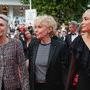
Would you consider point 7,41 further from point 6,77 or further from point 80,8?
point 80,8

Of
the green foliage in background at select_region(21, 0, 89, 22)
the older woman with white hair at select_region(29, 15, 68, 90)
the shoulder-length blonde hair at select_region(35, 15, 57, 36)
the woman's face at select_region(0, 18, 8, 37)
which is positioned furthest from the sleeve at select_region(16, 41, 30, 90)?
the green foliage in background at select_region(21, 0, 89, 22)

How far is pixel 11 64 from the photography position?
19.8ft

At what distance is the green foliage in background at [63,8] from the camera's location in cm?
3123

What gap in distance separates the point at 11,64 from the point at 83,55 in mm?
972

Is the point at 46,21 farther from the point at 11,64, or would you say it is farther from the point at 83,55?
the point at 11,64

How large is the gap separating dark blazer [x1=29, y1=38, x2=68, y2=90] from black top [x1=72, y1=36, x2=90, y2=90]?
48cm

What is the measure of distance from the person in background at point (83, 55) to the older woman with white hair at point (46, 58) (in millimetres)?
451

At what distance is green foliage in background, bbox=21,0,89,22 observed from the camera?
31234 millimetres

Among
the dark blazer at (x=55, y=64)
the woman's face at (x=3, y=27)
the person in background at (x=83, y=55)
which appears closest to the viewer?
the woman's face at (x=3, y=27)

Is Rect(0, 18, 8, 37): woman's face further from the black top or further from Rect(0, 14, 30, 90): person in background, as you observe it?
the black top

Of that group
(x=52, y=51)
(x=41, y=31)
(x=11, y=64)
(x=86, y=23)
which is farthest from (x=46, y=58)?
(x=86, y=23)

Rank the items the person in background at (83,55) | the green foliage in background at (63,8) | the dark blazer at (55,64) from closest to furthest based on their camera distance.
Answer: the person in background at (83,55) → the dark blazer at (55,64) → the green foliage in background at (63,8)

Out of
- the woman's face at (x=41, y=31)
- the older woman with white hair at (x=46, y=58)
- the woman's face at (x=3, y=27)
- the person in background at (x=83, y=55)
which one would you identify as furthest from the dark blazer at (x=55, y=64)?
the woman's face at (x=3, y=27)

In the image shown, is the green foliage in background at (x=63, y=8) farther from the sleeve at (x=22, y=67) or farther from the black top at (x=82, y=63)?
the sleeve at (x=22, y=67)
